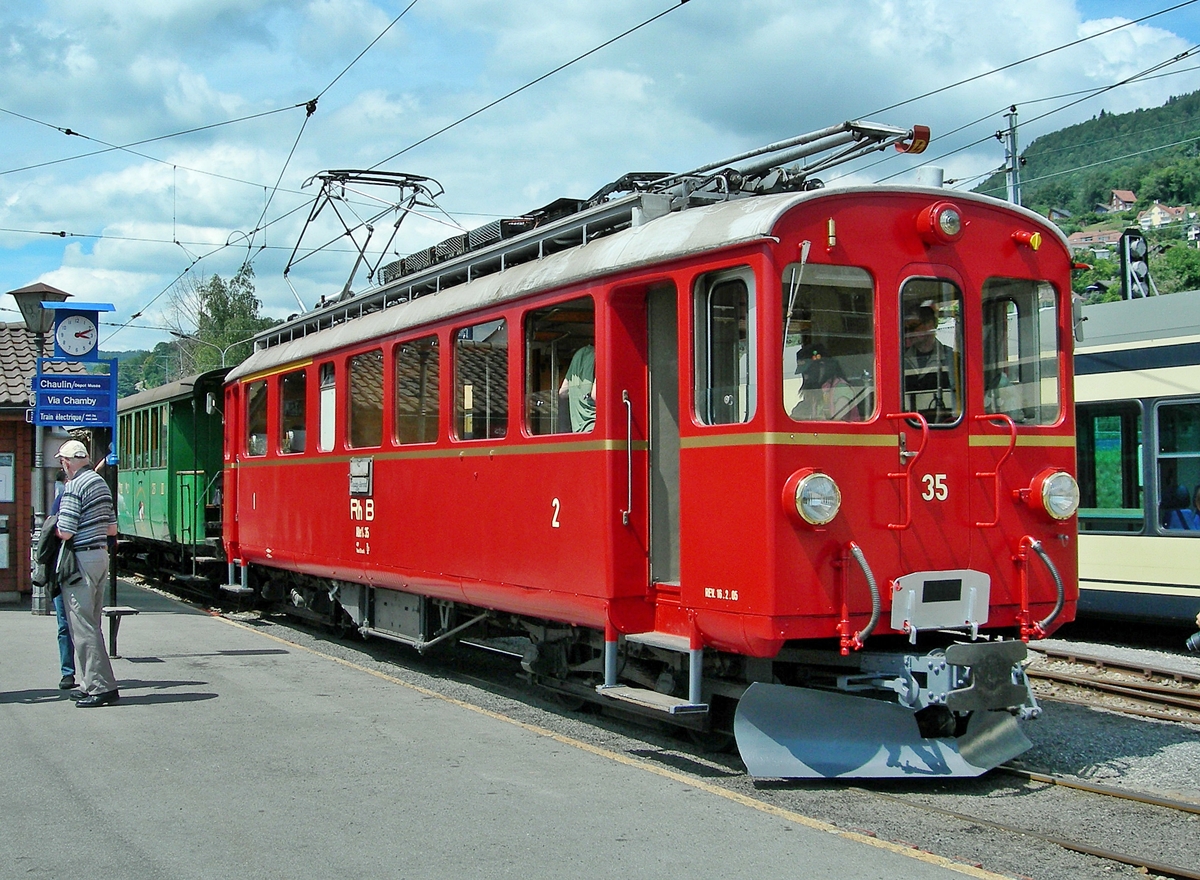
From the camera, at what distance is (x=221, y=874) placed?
5.05 meters

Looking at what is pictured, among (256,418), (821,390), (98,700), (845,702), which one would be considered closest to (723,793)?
(845,702)

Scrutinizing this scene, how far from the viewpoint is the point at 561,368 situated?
25.8 ft

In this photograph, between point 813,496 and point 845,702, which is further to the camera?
point 845,702

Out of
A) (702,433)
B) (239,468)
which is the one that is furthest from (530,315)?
(239,468)

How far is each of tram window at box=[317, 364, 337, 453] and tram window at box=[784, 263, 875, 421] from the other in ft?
19.7

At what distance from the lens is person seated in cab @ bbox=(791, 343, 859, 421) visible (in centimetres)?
650

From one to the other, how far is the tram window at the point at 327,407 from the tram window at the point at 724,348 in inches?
215

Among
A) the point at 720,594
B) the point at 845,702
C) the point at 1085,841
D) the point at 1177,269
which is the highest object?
the point at 1177,269

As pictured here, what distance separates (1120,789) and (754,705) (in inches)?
79.1

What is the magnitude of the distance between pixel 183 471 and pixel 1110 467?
11.8 meters

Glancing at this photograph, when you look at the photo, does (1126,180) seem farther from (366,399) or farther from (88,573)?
(88,573)

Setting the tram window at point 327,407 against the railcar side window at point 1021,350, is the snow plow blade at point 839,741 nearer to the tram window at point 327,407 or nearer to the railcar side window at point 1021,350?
the railcar side window at point 1021,350

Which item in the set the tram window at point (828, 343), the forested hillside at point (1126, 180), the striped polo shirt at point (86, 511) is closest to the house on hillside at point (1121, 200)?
the forested hillside at point (1126, 180)

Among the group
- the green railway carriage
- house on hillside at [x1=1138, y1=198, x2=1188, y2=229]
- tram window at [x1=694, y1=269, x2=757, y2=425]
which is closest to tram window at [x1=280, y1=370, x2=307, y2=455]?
the green railway carriage
